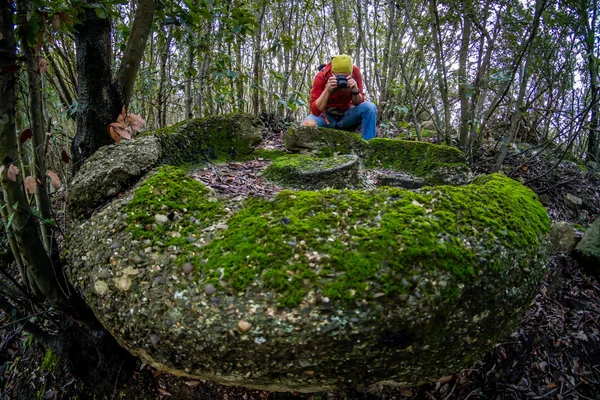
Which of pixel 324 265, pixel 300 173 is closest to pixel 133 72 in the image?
pixel 300 173

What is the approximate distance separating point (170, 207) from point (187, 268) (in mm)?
425

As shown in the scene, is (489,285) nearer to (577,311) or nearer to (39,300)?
(577,311)

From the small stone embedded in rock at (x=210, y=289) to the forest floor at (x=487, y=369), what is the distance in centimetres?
94

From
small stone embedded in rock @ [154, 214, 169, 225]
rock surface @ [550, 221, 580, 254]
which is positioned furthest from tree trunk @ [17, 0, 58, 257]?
rock surface @ [550, 221, 580, 254]

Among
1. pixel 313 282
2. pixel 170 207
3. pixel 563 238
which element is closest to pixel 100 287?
pixel 170 207

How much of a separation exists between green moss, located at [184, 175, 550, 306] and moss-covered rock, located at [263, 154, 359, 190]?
0.85 meters

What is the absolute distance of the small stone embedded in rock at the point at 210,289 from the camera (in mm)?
1347

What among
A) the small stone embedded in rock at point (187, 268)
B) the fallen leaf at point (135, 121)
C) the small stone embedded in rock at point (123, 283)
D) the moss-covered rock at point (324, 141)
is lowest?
the small stone embedded in rock at point (123, 283)

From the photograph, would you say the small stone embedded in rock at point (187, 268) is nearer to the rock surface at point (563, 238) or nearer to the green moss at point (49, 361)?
the green moss at point (49, 361)

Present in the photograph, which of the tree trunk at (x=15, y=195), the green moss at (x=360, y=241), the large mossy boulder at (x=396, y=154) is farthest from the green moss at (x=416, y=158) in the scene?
the tree trunk at (x=15, y=195)

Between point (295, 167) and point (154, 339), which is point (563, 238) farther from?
point (154, 339)

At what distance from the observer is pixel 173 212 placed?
169cm

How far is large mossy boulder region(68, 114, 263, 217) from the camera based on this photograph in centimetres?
189

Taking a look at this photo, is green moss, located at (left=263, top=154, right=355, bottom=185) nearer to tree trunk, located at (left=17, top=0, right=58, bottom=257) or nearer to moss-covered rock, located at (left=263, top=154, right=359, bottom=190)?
moss-covered rock, located at (left=263, top=154, right=359, bottom=190)
